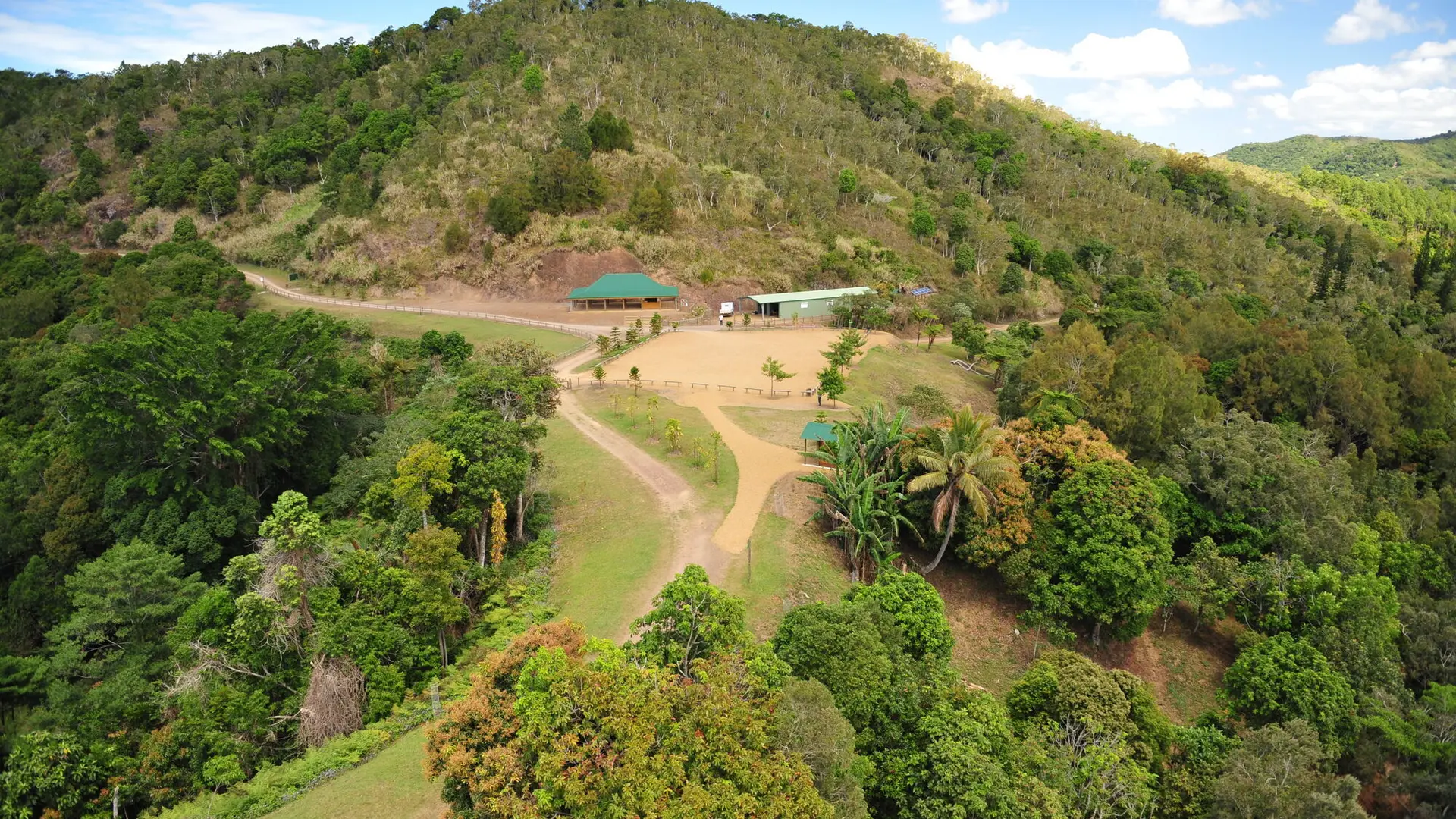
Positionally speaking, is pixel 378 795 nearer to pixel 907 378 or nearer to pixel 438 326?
pixel 907 378

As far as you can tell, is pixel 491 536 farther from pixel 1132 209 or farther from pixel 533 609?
pixel 1132 209

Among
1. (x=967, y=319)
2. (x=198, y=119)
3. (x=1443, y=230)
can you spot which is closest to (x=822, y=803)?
(x=967, y=319)

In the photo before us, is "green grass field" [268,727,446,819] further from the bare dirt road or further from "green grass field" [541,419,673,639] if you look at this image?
the bare dirt road

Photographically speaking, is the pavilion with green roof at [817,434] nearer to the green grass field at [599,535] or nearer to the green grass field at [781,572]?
the green grass field at [781,572]

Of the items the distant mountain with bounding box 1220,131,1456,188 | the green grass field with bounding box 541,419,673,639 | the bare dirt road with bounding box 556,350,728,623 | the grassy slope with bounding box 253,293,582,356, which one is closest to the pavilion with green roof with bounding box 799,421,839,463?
the bare dirt road with bounding box 556,350,728,623

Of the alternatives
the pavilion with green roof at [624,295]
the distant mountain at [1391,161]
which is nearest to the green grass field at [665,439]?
the pavilion with green roof at [624,295]
